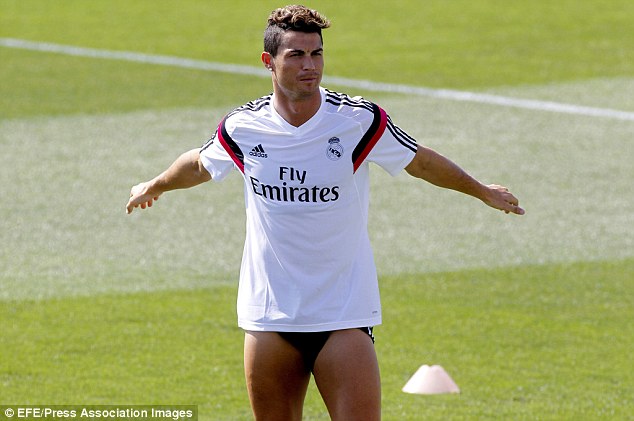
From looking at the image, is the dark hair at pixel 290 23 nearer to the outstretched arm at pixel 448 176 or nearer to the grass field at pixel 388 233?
the outstretched arm at pixel 448 176

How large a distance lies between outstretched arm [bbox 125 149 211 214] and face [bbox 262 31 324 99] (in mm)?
738

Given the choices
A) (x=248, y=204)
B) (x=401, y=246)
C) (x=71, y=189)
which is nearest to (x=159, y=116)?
(x=71, y=189)

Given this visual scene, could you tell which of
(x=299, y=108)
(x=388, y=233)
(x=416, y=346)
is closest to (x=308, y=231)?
(x=299, y=108)

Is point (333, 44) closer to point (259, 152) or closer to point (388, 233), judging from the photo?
point (388, 233)

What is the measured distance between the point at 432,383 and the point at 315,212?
2528 millimetres

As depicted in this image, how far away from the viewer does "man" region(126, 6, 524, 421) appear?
608cm

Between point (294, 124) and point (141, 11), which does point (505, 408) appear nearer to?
point (294, 124)

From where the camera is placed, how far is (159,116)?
16.5 metres

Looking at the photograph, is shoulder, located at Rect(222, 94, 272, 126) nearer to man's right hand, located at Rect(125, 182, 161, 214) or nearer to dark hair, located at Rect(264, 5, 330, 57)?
dark hair, located at Rect(264, 5, 330, 57)

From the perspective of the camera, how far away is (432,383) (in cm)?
831

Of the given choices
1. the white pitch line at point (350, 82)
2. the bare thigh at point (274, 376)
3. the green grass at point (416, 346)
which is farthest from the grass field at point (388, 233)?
the bare thigh at point (274, 376)

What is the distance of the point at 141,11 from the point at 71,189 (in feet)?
38.5

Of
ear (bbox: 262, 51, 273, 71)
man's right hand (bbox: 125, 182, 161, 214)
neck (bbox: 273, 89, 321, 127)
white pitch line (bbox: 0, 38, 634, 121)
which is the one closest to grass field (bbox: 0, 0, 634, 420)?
white pitch line (bbox: 0, 38, 634, 121)

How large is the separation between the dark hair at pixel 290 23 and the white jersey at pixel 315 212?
0.99 feet
